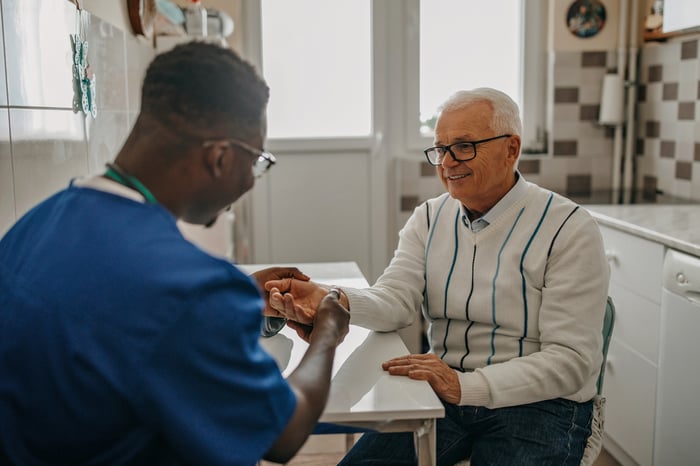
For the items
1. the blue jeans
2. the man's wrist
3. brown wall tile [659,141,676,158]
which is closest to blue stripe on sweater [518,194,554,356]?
the blue jeans

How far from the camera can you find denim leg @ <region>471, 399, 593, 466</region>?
1.51m

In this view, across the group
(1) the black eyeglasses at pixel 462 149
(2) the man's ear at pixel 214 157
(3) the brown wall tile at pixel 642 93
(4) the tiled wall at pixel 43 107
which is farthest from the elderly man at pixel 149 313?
(3) the brown wall tile at pixel 642 93

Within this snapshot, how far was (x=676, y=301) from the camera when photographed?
2230mm

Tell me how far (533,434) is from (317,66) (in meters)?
2.46

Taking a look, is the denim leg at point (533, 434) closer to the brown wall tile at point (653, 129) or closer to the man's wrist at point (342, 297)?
the man's wrist at point (342, 297)


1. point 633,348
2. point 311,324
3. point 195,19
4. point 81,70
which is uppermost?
point 195,19

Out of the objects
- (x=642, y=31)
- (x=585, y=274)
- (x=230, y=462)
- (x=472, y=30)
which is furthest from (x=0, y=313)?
(x=642, y=31)

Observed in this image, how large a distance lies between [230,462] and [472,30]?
3.07 metres

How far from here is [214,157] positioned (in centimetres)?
97

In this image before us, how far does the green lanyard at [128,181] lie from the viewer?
95 cm

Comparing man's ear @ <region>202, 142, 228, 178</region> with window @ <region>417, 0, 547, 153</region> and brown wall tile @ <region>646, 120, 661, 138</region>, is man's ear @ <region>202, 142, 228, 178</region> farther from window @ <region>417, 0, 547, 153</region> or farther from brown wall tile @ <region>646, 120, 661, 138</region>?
brown wall tile @ <region>646, 120, 661, 138</region>

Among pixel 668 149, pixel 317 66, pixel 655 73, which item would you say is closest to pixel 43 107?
pixel 317 66

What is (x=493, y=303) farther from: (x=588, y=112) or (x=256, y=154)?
(x=588, y=112)

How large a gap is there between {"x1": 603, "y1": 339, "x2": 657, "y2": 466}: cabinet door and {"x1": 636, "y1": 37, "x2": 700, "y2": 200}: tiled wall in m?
0.87
